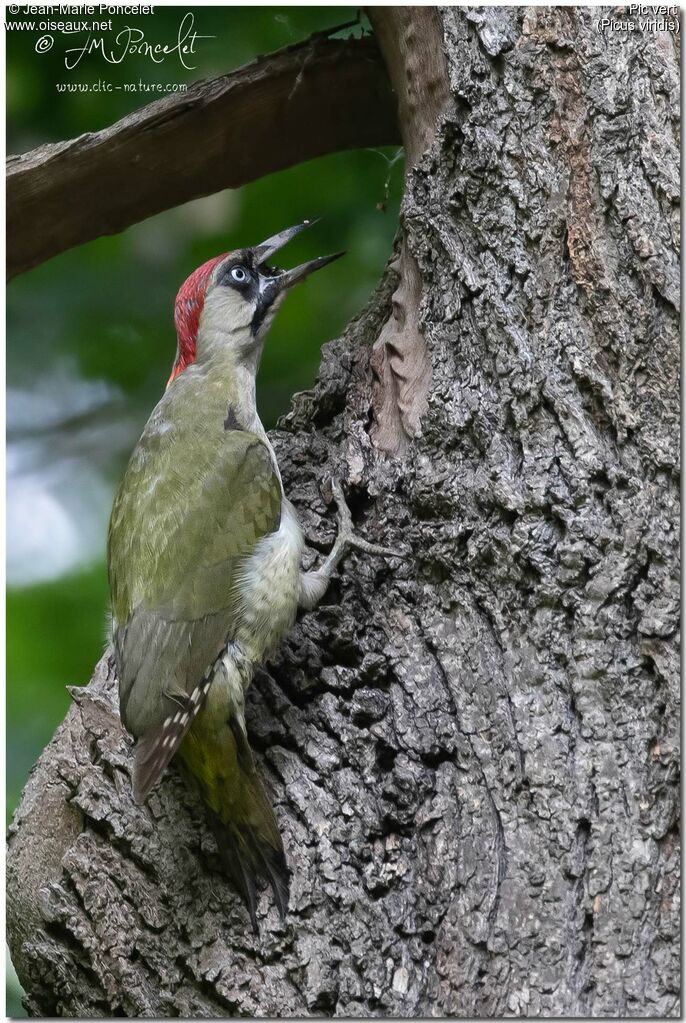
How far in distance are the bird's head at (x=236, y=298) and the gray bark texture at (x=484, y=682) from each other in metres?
0.57

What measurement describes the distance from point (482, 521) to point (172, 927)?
916 millimetres

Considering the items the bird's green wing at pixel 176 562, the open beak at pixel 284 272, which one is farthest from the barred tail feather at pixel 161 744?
the open beak at pixel 284 272

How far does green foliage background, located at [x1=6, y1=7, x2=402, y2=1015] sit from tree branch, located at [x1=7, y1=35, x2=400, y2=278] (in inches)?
5.5

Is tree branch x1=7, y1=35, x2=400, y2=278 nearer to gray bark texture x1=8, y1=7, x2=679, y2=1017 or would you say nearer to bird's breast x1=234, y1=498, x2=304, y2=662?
gray bark texture x1=8, y1=7, x2=679, y2=1017

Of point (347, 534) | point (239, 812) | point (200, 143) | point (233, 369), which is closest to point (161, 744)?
point (239, 812)

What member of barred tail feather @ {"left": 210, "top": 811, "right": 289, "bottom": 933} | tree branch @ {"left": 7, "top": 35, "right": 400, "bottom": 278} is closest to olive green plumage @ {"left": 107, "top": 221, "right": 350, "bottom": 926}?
barred tail feather @ {"left": 210, "top": 811, "right": 289, "bottom": 933}

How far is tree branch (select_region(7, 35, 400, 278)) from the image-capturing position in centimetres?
233

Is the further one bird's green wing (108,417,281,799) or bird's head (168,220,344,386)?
bird's head (168,220,344,386)

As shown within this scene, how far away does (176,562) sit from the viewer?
6.53 feet

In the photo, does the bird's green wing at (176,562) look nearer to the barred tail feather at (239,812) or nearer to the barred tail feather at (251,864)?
the barred tail feather at (239,812)

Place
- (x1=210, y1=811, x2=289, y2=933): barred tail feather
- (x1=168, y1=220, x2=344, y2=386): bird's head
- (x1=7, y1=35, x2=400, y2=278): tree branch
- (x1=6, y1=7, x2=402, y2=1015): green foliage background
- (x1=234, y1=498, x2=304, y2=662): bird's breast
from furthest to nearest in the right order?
(x1=6, y1=7, x2=402, y2=1015): green foliage background < (x1=168, y1=220, x2=344, y2=386): bird's head < (x1=7, y1=35, x2=400, y2=278): tree branch < (x1=234, y1=498, x2=304, y2=662): bird's breast < (x1=210, y1=811, x2=289, y2=933): barred tail feather

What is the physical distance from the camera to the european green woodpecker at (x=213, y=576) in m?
1.78

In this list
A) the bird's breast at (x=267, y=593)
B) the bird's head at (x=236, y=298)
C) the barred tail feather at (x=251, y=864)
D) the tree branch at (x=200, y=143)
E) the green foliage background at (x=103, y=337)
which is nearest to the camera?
the barred tail feather at (x=251, y=864)

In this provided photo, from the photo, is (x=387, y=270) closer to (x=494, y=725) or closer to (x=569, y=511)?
(x=569, y=511)
